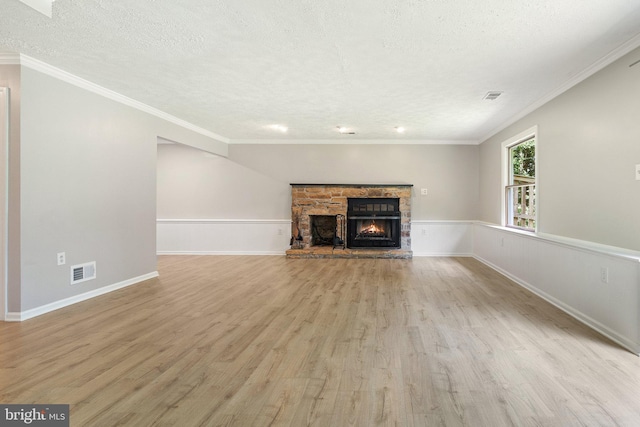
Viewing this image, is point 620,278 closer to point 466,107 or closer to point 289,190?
point 466,107

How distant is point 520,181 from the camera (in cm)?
544

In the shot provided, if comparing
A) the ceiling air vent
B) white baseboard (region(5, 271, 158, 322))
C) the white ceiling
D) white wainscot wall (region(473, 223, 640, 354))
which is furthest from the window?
white baseboard (region(5, 271, 158, 322))

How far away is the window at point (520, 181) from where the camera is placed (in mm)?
4902

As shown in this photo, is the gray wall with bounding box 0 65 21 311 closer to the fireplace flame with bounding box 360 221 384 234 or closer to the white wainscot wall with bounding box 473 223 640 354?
the white wainscot wall with bounding box 473 223 640 354

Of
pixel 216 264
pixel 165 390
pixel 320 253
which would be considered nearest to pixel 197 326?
pixel 165 390

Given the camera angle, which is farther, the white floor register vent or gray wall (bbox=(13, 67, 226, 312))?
the white floor register vent

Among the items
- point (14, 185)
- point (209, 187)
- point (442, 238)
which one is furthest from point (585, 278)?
point (209, 187)

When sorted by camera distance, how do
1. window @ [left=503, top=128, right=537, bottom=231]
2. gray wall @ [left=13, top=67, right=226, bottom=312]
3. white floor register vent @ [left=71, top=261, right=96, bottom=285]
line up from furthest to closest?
window @ [left=503, top=128, right=537, bottom=231], white floor register vent @ [left=71, top=261, right=96, bottom=285], gray wall @ [left=13, top=67, right=226, bottom=312]

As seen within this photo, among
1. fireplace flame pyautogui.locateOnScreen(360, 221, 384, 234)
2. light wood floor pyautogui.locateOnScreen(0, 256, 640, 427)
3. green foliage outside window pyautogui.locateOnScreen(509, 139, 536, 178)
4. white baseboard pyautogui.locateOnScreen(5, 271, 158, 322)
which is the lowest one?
light wood floor pyautogui.locateOnScreen(0, 256, 640, 427)

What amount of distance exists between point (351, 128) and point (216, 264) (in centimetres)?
355

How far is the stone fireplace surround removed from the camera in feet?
23.8

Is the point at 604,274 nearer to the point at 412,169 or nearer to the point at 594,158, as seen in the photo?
the point at 594,158

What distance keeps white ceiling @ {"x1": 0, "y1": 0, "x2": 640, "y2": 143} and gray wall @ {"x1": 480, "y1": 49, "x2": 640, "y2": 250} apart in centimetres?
24

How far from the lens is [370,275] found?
5.39m
